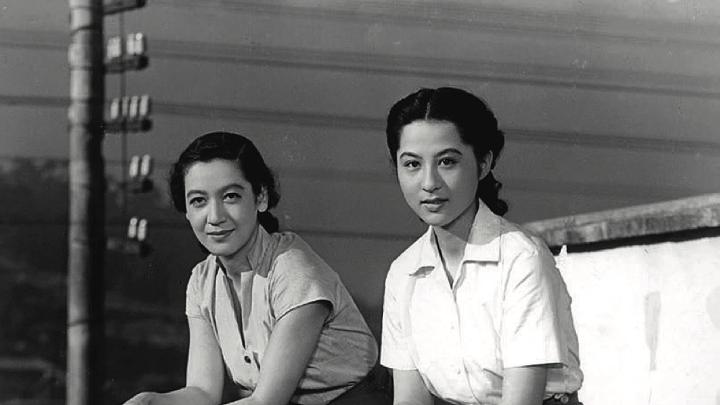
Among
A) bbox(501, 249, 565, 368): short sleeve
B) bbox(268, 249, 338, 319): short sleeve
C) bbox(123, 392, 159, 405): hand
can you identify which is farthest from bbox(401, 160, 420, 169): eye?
bbox(123, 392, 159, 405): hand

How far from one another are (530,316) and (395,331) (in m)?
0.35

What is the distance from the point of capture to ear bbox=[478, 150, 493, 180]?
6.51 feet

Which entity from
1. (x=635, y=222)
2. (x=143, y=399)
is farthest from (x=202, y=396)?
(x=635, y=222)

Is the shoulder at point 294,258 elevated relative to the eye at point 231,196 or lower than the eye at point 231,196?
lower

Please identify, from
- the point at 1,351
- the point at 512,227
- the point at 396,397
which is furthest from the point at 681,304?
the point at 1,351

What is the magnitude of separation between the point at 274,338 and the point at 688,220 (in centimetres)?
92

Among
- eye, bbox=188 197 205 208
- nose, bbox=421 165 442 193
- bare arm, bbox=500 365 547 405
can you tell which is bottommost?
bare arm, bbox=500 365 547 405

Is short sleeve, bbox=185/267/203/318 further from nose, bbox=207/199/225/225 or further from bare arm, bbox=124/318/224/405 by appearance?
nose, bbox=207/199/225/225

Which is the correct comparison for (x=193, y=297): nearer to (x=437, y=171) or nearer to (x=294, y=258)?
(x=294, y=258)

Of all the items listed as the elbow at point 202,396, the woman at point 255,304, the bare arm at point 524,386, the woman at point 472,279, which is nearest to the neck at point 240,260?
the woman at point 255,304

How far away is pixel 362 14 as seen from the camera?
3.15 metres

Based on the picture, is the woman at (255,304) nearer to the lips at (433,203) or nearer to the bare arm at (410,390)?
the bare arm at (410,390)

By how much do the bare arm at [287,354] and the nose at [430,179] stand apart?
0.42 metres

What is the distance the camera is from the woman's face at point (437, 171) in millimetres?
1921
